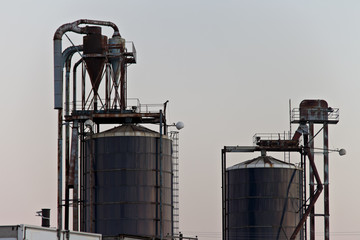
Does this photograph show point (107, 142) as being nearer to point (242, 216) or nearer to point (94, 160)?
point (94, 160)

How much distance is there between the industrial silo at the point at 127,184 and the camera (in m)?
61.0

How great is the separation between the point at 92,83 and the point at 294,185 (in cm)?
1875

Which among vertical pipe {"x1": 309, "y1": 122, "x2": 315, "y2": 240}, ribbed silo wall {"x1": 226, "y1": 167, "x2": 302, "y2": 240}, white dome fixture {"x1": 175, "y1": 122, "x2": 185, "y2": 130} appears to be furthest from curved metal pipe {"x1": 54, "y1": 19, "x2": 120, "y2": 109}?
vertical pipe {"x1": 309, "y1": 122, "x2": 315, "y2": 240}

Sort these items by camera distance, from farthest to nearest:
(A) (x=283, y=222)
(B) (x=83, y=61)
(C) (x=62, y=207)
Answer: (A) (x=283, y=222)
(B) (x=83, y=61)
(C) (x=62, y=207)

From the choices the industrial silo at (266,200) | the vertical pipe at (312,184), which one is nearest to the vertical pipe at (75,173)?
the industrial silo at (266,200)

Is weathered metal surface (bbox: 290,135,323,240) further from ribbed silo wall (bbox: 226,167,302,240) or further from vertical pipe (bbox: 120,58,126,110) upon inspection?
vertical pipe (bbox: 120,58,126,110)

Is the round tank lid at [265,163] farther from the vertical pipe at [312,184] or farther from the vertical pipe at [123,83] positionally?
the vertical pipe at [123,83]

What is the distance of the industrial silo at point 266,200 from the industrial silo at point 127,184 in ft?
39.0

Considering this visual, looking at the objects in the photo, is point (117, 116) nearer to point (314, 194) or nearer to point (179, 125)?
point (179, 125)

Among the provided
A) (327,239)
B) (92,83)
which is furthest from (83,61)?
(327,239)

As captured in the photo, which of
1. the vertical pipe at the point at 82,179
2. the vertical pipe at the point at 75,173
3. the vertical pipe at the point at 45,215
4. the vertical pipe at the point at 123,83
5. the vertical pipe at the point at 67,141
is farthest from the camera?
the vertical pipe at the point at 123,83

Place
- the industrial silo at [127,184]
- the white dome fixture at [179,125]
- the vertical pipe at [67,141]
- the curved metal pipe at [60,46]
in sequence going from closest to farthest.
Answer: the industrial silo at [127,184], the vertical pipe at [67,141], the white dome fixture at [179,125], the curved metal pipe at [60,46]

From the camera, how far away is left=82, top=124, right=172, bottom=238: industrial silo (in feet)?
200

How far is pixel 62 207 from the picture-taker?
2411 inches
